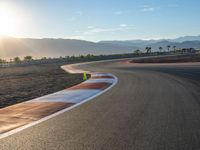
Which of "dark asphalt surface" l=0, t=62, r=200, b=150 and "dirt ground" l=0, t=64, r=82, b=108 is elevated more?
"dark asphalt surface" l=0, t=62, r=200, b=150

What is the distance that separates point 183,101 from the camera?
9.59m

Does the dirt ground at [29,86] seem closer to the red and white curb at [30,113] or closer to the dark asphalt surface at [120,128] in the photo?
the red and white curb at [30,113]

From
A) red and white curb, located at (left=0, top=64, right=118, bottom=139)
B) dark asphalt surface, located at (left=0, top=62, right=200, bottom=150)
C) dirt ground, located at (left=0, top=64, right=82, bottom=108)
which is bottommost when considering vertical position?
dirt ground, located at (left=0, top=64, right=82, bottom=108)

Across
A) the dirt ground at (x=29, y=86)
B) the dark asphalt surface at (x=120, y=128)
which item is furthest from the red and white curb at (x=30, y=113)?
the dirt ground at (x=29, y=86)

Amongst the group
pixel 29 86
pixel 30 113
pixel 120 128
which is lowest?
pixel 29 86

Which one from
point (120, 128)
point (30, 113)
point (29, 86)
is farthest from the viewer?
point (29, 86)

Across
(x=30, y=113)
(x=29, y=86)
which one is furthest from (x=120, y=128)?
(x=29, y=86)

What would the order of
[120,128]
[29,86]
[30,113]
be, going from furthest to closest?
[29,86] → [30,113] → [120,128]

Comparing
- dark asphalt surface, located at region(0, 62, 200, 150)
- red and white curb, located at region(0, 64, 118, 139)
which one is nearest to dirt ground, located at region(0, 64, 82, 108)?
red and white curb, located at region(0, 64, 118, 139)

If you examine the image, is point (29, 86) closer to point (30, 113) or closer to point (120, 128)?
point (30, 113)

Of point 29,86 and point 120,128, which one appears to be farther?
point 29,86

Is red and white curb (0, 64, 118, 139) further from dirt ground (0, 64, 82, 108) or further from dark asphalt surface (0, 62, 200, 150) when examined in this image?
dirt ground (0, 64, 82, 108)

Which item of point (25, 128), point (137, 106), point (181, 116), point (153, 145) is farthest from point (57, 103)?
point (153, 145)

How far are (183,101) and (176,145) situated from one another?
4603 millimetres
